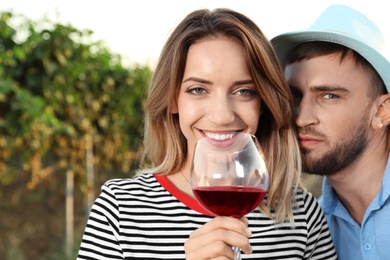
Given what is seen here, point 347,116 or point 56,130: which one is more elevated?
point 56,130

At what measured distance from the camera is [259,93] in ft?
9.55

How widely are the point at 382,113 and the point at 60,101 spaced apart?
5708 mm

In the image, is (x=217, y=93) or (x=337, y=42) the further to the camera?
(x=337, y=42)

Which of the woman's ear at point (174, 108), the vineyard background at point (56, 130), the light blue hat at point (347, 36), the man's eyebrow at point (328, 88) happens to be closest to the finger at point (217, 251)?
the woman's ear at point (174, 108)

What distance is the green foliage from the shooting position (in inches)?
299

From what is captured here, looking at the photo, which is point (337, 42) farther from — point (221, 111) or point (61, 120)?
point (61, 120)

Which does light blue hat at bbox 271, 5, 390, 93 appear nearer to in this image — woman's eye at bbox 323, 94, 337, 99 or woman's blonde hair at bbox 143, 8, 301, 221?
woman's eye at bbox 323, 94, 337, 99

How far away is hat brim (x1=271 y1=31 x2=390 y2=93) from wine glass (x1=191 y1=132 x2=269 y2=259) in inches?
45.6

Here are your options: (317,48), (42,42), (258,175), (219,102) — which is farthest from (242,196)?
(42,42)

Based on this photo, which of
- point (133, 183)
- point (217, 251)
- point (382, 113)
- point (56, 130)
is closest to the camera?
point (217, 251)

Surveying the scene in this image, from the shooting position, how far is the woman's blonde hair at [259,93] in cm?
290

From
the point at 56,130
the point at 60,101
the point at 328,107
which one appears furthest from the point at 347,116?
the point at 60,101

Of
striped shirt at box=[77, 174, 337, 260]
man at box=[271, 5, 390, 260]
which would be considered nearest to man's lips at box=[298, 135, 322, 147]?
man at box=[271, 5, 390, 260]

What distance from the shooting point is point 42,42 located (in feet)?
26.8
